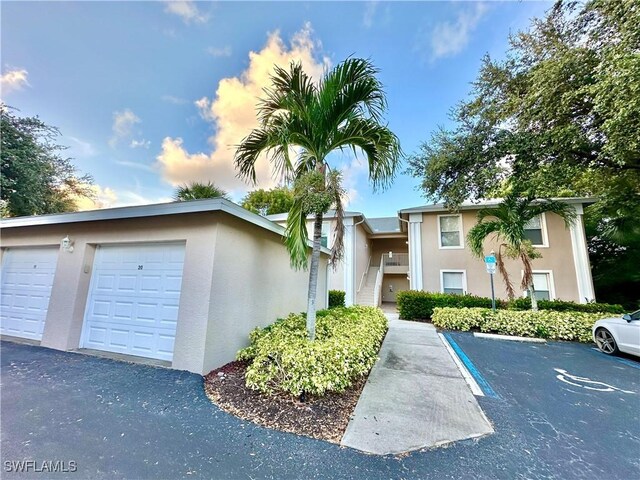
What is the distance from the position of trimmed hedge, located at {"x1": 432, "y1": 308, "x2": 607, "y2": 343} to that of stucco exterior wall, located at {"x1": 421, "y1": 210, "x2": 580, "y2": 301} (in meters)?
2.95

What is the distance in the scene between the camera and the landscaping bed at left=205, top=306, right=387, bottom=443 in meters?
3.08

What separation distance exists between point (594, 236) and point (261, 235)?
54.4ft

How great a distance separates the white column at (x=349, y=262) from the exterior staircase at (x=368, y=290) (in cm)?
89

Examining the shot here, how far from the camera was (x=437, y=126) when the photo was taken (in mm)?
9477

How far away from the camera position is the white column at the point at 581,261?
10305 millimetres

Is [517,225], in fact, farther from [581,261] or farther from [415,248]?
[581,261]

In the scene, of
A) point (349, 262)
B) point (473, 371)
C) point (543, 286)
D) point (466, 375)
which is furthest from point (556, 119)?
point (349, 262)

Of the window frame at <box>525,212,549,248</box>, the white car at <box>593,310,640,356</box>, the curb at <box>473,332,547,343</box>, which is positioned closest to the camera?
the white car at <box>593,310,640,356</box>

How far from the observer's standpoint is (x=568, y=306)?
888cm

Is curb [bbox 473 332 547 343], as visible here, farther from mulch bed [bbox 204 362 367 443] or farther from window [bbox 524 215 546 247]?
mulch bed [bbox 204 362 367 443]

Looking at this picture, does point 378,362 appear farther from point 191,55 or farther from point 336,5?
point 191,55

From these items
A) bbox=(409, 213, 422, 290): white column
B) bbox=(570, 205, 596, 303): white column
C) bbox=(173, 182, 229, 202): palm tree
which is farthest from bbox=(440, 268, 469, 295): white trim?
bbox=(173, 182, 229, 202): palm tree

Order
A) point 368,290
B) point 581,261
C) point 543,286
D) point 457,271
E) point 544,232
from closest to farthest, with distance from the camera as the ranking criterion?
point 581,261
point 543,286
point 544,232
point 457,271
point 368,290

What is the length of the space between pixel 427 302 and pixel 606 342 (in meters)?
4.87
